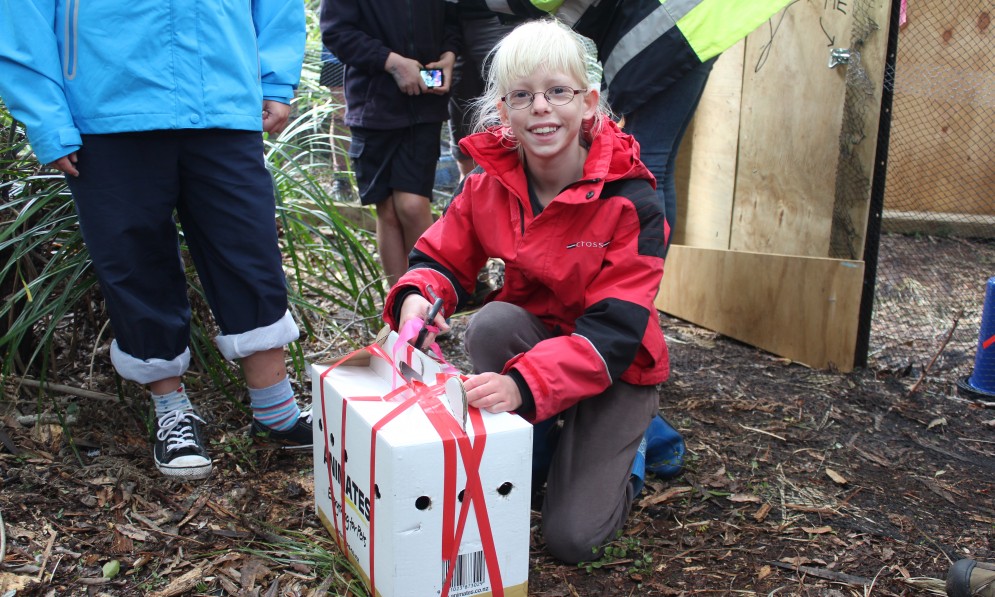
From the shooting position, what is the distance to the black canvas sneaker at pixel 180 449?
2.10 meters

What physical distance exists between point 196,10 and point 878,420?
2.21 meters

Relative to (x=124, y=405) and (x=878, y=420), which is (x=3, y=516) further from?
(x=878, y=420)

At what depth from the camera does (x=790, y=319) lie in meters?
3.14

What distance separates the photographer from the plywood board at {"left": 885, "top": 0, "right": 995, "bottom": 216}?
5023 millimetres

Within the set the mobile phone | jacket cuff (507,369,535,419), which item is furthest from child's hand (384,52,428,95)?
jacket cuff (507,369,535,419)

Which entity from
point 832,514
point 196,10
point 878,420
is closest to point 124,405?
point 196,10

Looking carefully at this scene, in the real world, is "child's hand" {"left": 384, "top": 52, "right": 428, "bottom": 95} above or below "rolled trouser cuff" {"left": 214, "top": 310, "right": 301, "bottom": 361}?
above

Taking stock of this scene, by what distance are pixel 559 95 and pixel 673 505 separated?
3.33ft

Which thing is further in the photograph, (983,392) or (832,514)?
(983,392)

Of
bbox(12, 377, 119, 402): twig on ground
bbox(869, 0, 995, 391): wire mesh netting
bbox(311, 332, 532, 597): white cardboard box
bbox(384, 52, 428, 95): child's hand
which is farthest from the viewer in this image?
bbox(869, 0, 995, 391): wire mesh netting

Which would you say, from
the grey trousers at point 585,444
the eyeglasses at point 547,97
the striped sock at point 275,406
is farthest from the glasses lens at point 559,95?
the striped sock at point 275,406

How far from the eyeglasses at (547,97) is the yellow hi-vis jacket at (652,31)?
0.65 meters

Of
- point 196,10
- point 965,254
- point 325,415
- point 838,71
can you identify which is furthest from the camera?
point 965,254

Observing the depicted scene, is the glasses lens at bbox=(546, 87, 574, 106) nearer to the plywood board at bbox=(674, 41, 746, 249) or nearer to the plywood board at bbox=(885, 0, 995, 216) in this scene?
the plywood board at bbox=(674, 41, 746, 249)
